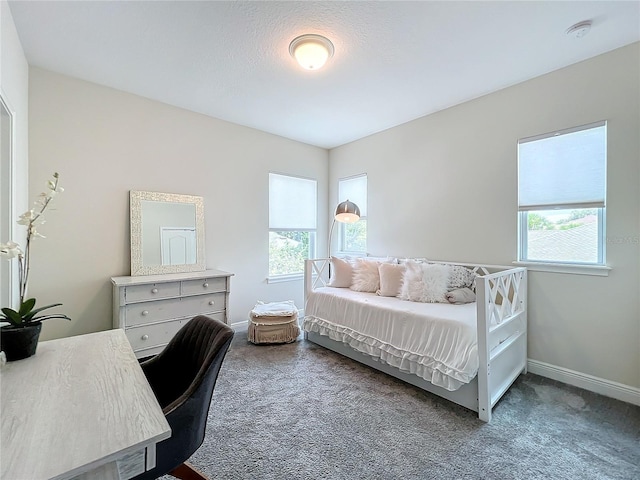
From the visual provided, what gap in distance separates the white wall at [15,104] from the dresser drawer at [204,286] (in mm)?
1159

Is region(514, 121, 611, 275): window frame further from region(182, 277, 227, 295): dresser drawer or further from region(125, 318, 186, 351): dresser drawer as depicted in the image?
region(125, 318, 186, 351): dresser drawer

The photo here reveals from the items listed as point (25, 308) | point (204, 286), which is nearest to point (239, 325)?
point (204, 286)

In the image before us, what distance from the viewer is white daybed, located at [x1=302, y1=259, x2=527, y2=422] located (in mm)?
1929

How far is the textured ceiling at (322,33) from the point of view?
181 cm

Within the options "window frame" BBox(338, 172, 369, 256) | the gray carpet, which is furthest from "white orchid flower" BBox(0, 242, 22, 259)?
"window frame" BBox(338, 172, 369, 256)

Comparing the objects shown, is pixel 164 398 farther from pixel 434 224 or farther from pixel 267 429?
pixel 434 224

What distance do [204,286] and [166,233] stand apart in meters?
0.76

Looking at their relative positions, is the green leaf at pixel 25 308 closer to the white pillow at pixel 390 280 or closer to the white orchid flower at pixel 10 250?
the white orchid flower at pixel 10 250

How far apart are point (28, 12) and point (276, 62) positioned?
1.60 m

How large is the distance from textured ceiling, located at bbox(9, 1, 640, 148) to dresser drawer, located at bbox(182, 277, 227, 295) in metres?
1.89

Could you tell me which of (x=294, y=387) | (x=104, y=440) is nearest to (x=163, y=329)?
(x=294, y=387)

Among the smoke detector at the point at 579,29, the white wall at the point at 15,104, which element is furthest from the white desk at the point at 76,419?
the smoke detector at the point at 579,29

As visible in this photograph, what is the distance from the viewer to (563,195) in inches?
95.1

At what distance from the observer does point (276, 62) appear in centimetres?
233
